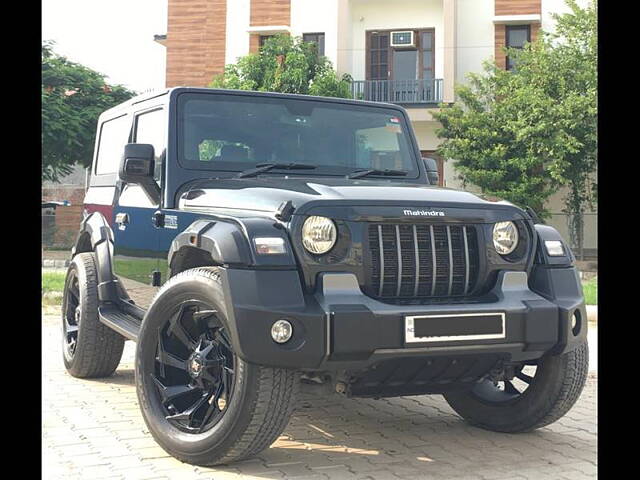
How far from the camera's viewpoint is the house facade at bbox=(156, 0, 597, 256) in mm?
25656

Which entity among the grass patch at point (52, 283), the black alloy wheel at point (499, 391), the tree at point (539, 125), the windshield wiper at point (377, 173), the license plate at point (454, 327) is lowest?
the black alloy wheel at point (499, 391)

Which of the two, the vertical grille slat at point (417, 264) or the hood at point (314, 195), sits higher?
the hood at point (314, 195)

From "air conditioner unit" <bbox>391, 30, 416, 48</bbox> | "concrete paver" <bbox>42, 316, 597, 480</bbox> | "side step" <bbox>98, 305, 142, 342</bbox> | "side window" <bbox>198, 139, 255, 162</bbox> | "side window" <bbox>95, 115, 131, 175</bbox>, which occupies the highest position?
"air conditioner unit" <bbox>391, 30, 416, 48</bbox>

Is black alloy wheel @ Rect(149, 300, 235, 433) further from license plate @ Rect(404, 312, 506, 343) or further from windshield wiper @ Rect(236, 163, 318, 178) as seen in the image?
windshield wiper @ Rect(236, 163, 318, 178)

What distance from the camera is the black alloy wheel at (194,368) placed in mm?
4492

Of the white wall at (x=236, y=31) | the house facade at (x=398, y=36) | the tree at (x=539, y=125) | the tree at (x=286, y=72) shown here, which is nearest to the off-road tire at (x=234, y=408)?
the tree at (x=539, y=125)

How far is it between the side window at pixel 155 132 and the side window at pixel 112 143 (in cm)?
32

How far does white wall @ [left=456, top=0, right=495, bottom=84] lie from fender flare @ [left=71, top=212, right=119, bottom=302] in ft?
67.6

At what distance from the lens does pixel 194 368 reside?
4.61m

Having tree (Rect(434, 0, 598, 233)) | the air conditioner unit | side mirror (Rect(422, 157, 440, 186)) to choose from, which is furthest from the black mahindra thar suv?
the air conditioner unit

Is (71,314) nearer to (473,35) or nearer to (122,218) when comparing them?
(122,218)

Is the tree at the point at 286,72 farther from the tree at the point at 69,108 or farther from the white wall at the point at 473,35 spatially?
the white wall at the point at 473,35
